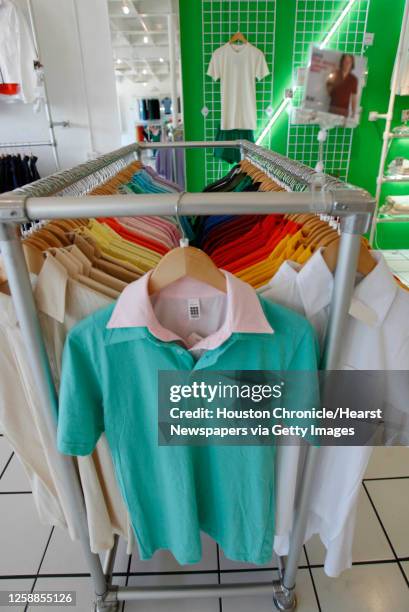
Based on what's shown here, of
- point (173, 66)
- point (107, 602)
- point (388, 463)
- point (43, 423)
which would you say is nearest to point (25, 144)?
point (173, 66)

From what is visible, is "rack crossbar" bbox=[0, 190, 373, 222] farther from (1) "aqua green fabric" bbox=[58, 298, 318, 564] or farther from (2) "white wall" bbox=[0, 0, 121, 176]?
(2) "white wall" bbox=[0, 0, 121, 176]

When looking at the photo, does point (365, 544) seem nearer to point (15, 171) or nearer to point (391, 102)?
point (15, 171)

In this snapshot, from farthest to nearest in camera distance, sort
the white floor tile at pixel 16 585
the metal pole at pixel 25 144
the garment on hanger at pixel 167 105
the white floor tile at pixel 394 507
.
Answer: the garment on hanger at pixel 167 105 → the metal pole at pixel 25 144 → the white floor tile at pixel 394 507 → the white floor tile at pixel 16 585

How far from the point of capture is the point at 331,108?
87cm

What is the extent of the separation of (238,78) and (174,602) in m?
4.08

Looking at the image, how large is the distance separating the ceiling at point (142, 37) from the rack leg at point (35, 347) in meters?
3.68

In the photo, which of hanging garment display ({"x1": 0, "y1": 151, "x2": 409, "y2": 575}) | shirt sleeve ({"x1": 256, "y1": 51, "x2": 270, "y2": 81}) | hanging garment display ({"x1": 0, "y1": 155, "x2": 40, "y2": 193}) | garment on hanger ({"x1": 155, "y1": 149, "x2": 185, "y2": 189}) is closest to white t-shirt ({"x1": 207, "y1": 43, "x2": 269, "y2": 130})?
shirt sleeve ({"x1": 256, "y1": 51, "x2": 270, "y2": 81})

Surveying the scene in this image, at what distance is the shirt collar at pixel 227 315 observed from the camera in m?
0.74

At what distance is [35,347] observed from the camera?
834mm

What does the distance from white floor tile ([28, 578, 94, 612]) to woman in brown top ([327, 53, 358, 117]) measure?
1.72 metres

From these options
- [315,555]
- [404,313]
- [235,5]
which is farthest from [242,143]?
[235,5]

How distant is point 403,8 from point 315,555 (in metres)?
4.67

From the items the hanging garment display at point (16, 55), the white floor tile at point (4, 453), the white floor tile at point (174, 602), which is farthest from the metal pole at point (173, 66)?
the white floor tile at point (174, 602)

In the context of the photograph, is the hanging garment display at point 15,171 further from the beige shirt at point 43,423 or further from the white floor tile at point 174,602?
the white floor tile at point 174,602
